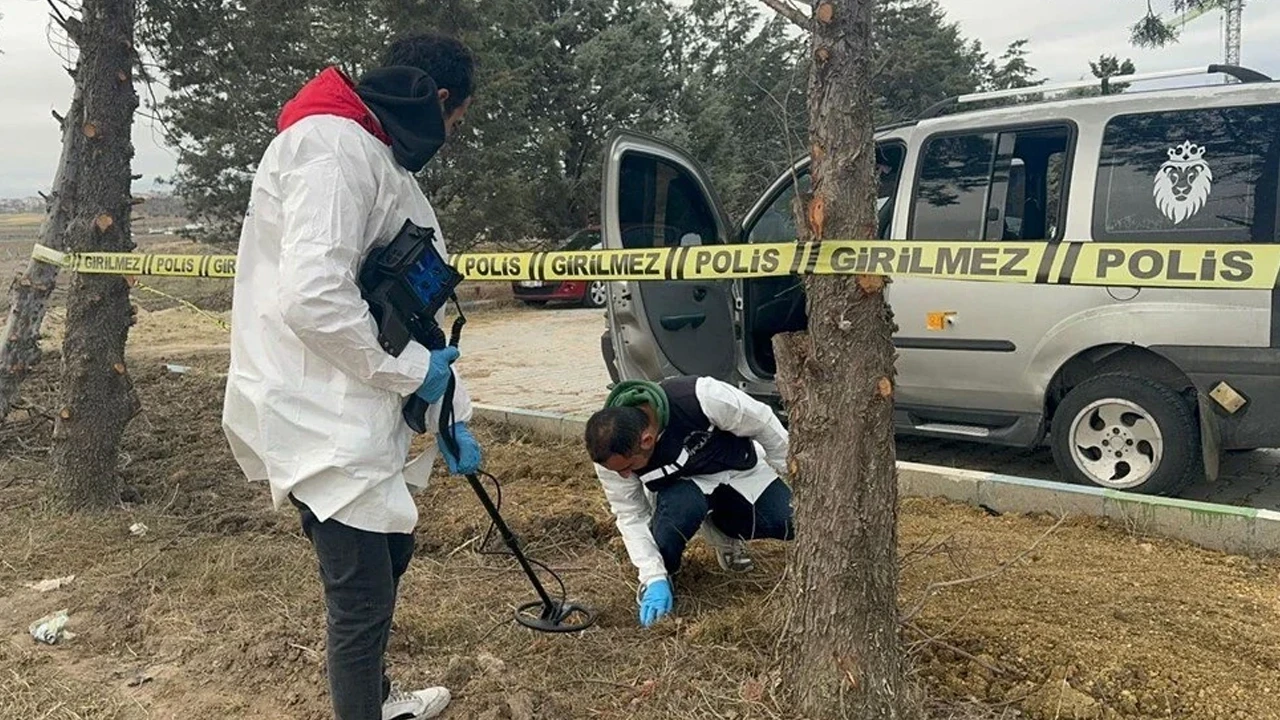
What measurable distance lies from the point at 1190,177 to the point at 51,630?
16.5 feet

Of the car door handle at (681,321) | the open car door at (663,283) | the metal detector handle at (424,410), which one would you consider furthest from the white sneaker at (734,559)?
the car door handle at (681,321)

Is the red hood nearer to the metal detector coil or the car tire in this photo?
the metal detector coil

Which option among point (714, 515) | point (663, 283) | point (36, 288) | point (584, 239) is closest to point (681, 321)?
point (663, 283)

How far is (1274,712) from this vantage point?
2379 millimetres

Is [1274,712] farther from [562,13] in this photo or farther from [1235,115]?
[562,13]

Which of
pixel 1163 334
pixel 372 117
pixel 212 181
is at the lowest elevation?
pixel 1163 334

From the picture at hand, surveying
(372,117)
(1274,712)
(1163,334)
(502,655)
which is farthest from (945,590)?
(372,117)

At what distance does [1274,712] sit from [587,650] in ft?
6.29

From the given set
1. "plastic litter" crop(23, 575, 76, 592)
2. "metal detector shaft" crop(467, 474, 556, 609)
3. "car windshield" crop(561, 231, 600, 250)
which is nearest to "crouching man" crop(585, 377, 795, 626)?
"metal detector shaft" crop(467, 474, 556, 609)

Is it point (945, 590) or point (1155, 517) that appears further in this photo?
point (1155, 517)

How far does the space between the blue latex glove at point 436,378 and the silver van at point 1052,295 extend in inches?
94.6

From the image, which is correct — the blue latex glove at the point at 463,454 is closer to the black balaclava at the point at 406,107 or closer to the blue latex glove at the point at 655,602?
the black balaclava at the point at 406,107

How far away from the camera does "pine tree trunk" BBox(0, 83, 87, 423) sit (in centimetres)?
514

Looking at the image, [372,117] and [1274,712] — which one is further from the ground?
[372,117]
